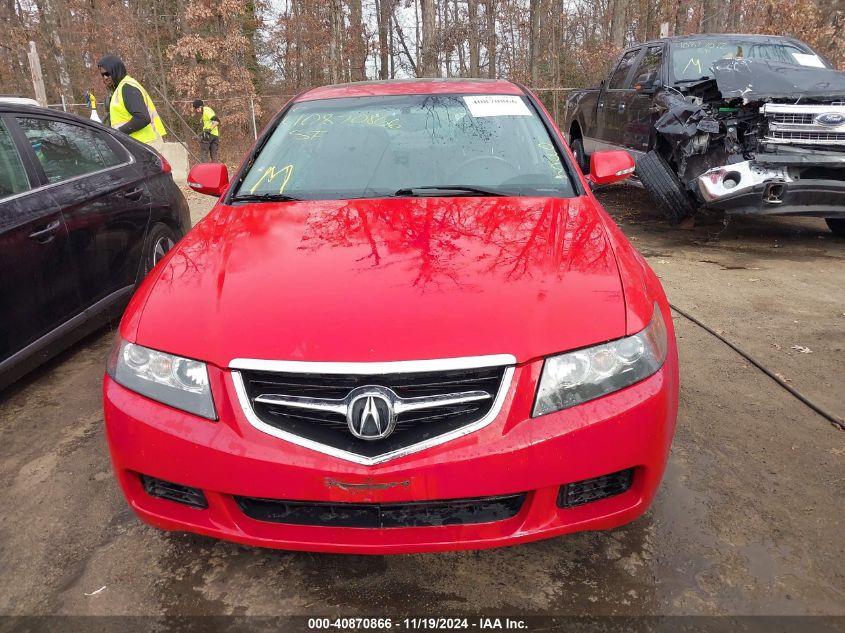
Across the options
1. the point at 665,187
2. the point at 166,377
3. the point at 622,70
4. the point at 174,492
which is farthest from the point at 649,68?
the point at 174,492

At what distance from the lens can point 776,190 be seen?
17.5 feet

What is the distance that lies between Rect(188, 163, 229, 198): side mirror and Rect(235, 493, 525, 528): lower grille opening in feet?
6.33

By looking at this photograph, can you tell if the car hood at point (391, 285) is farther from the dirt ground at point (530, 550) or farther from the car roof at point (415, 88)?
the car roof at point (415, 88)

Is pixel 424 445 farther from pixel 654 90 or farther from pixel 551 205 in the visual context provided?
pixel 654 90

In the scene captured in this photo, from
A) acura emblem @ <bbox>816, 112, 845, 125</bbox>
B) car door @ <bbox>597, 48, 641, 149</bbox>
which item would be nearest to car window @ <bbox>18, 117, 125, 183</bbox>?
acura emblem @ <bbox>816, 112, 845, 125</bbox>

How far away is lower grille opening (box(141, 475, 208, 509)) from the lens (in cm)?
181

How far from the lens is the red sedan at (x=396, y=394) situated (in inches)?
65.3

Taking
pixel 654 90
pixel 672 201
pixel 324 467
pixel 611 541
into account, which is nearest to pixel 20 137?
pixel 324 467

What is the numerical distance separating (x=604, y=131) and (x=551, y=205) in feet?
20.0

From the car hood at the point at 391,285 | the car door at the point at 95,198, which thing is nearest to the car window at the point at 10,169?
the car door at the point at 95,198

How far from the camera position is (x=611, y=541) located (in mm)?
2164

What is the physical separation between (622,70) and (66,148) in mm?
6436

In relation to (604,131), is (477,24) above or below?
above

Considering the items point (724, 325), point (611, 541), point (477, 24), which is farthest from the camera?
point (477, 24)
